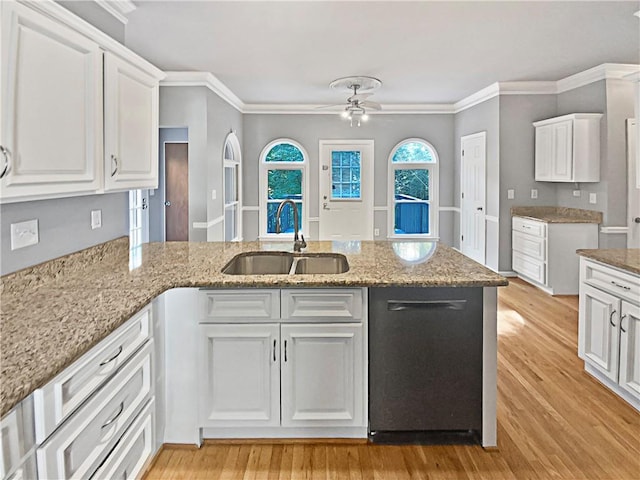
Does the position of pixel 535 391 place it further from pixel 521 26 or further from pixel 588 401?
pixel 521 26

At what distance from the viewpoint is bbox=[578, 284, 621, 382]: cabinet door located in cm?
290

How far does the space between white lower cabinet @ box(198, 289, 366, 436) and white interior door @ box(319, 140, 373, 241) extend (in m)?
5.99

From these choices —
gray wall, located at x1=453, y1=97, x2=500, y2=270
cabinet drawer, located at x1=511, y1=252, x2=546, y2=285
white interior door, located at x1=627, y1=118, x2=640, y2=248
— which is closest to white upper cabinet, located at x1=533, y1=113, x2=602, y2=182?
white interior door, located at x1=627, y1=118, x2=640, y2=248

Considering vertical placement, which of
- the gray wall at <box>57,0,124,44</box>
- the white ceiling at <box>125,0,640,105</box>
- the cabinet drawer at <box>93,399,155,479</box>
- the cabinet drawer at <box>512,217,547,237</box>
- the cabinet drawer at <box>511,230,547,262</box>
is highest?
the white ceiling at <box>125,0,640,105</box>

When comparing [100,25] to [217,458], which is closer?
[217,458]

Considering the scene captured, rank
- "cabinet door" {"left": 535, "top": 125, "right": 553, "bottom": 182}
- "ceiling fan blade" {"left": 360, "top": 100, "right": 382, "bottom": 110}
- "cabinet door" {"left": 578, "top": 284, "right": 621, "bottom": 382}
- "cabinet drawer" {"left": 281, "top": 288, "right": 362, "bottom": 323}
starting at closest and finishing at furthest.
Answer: "cabinet drawer" {"left": 281, "top": 288, "right": 362, "bottom": 323}, "cabinet door" {"left": 578, "top": 284, "right": 621, "bottom": 382}, "ceiling fan blade" {"left": 360, "top": 100, "right": 382, "bottom": 110}, "cabinet door" {"left": 535, "top": 125, "right": 553, "bottom": 182}

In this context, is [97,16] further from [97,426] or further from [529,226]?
[529,226]

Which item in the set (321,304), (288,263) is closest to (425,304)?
(321,304)

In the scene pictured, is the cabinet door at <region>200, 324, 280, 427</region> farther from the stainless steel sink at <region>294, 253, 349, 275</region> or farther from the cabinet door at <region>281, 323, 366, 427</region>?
the stainless steel sink at <region>294, 253, 349, 275</region>

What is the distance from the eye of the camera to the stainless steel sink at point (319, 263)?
3.09m

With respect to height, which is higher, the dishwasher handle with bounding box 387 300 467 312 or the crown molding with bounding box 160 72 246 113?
the crown molding with bounding box 160 72 246 113

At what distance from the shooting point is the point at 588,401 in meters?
2.96

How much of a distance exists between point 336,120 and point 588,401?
20.2 feet

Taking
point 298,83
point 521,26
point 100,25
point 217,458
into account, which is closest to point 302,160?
point 298,83
